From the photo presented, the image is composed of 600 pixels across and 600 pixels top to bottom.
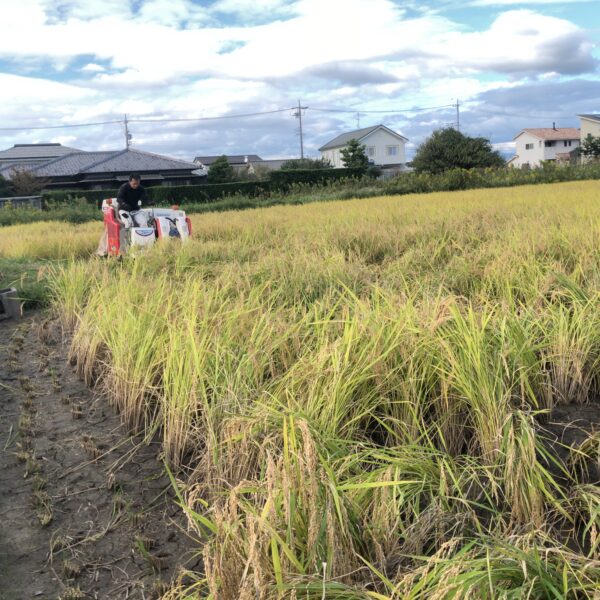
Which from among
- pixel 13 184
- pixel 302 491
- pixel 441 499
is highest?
pixel 13 184

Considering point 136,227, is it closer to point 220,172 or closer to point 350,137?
point 220,172

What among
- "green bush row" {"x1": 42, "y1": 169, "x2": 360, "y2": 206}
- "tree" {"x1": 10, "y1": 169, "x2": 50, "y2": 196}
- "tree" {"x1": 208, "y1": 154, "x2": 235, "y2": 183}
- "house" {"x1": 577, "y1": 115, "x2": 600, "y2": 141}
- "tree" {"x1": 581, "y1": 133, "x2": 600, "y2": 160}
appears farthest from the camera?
"house" {"x1": 577, "y1": 115, "x2": 600, "y2": 141}

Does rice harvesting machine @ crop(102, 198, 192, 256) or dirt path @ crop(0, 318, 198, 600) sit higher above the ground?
rice harvesting machine @ crop(102, 198, 192, 256)

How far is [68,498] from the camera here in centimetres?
204

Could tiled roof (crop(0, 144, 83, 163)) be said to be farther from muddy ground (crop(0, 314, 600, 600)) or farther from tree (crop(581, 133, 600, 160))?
muddy ground (crop(0, 314, 600, 600))

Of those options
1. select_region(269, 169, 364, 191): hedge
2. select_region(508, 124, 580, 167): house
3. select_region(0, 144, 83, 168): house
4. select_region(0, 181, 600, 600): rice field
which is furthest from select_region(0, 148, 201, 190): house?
select_region(508, 124, 580, 167): house

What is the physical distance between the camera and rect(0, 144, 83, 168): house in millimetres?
52531

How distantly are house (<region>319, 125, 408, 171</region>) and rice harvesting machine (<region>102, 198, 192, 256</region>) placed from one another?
55.5 m

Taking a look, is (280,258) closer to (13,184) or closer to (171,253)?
(171,253)

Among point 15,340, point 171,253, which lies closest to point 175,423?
point 15,340

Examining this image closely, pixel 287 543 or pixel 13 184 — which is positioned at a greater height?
pixel 13 184

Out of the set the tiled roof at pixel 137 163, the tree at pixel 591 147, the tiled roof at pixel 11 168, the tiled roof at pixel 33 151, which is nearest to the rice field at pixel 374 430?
the tiled roof at pixel 137 163

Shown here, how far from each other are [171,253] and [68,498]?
13.1 ft

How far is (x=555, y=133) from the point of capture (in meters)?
64.9
